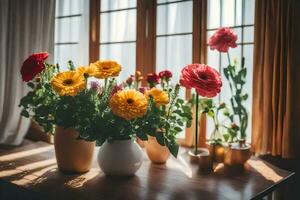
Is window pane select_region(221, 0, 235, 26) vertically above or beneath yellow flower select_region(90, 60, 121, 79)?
above

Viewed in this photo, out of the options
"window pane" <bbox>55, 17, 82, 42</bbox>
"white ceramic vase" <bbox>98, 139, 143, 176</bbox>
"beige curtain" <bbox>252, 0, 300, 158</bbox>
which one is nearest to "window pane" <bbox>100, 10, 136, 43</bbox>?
"window pane" <bbox>55, 17, 82, 42</bbox>

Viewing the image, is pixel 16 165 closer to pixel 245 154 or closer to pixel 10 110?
pixel 245 154

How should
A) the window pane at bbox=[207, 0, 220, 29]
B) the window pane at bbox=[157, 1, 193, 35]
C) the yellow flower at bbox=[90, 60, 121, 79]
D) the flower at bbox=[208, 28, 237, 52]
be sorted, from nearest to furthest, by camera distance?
the yellow flower at bbox=[90, 60, 121, 79] → the flower at bbox=[208, 28, 237, 52] → the window pane at bbox=[207, 0, 220, 29] → the window pane at bbox=[157, 1, 193, 35]

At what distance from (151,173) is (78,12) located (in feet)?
7.38

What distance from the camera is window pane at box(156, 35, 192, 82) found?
2707 millimetres

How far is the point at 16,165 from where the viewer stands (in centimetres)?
168

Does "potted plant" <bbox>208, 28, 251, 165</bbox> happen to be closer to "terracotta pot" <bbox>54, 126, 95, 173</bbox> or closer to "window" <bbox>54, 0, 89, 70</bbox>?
"terracotta pot" <bbox>54, 126, 95, 173</bbox>

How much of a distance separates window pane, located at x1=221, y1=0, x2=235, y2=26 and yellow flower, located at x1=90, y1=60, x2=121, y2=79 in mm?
1348

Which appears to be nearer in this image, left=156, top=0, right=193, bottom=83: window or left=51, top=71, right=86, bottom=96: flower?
left=51, top=71, right=86, bottom=96: flower

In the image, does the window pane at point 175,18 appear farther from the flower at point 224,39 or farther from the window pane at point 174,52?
the flower at point 224,39

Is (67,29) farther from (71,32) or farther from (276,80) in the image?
(276,80)

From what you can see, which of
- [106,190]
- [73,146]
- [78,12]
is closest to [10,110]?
[78,12]

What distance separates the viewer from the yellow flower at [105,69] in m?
1.34

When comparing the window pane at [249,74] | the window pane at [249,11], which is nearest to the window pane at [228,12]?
the window pane at [249,11]
